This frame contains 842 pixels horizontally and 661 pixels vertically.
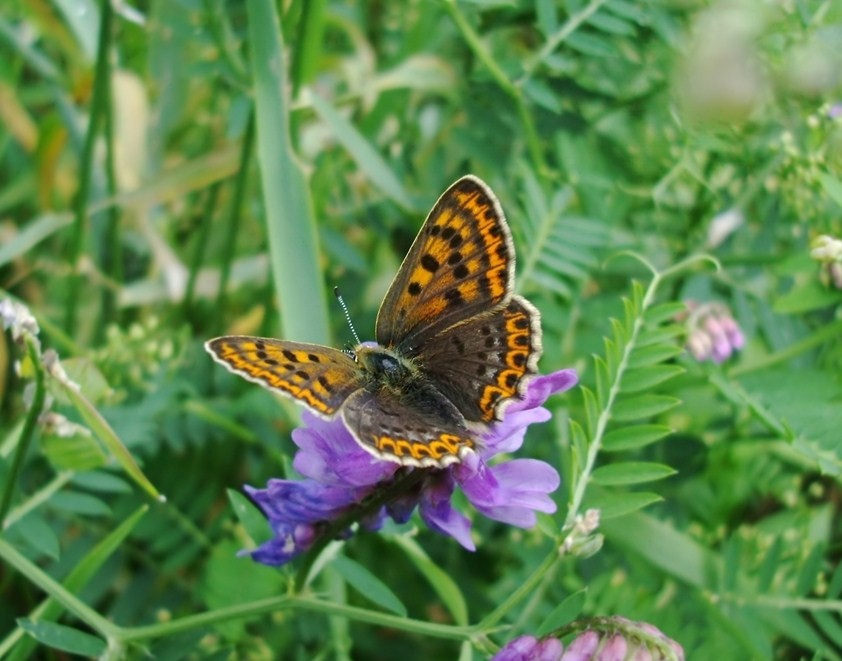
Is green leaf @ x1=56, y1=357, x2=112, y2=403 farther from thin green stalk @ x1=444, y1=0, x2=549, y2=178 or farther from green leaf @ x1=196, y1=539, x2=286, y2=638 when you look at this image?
thin green stalk @ x1=444, y1=0, x2=549, y2=178

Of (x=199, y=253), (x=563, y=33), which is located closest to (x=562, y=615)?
(x=563, y=33)

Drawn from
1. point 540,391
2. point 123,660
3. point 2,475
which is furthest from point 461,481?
point 2,475

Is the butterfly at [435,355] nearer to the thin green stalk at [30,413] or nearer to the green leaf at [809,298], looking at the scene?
the thin green stalk at [30,413]

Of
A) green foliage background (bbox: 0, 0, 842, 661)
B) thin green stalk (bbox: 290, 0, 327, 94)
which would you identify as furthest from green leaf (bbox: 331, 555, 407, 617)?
thin green stalk (bbox: 290, 0, 327, 94)

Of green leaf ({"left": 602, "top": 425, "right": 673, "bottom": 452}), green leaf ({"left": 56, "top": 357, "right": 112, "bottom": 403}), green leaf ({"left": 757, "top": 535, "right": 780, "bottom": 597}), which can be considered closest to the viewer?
green leaf ({"left": 602, "top": 425, "right": 673, "bottom": 452})

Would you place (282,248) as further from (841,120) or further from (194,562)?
(841,120)
